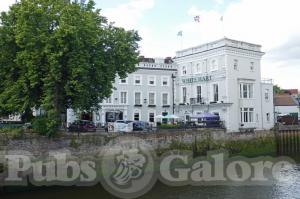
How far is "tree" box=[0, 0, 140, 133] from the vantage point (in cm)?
3258

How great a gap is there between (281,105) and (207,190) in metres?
63.8

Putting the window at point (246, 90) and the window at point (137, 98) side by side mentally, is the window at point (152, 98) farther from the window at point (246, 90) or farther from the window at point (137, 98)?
the window at point (246, 90)

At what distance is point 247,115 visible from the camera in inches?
2322

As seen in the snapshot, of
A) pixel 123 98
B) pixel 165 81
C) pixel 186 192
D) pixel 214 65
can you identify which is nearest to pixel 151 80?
pixel 165 81

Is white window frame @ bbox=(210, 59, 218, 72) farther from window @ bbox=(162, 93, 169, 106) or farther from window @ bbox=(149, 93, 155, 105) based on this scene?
window @ bbox=(149, 93, 155, 105)

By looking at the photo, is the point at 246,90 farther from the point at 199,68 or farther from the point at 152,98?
the point at 152,98

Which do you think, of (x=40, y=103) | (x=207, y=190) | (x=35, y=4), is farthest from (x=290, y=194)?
(x=35, y=4)

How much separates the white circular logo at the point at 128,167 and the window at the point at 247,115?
2221 centimetres

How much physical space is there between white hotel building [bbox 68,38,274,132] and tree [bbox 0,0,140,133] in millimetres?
23953

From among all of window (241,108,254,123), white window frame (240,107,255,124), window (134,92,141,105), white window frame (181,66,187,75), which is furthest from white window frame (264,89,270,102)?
window (134,92,141,105)

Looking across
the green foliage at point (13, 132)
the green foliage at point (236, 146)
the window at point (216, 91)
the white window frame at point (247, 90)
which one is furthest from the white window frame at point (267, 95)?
the green foliage at point (13, 132)

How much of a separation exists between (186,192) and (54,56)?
13.9 m

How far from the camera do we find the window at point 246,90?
191 ft

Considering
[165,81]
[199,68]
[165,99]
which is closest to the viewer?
[199,68]
